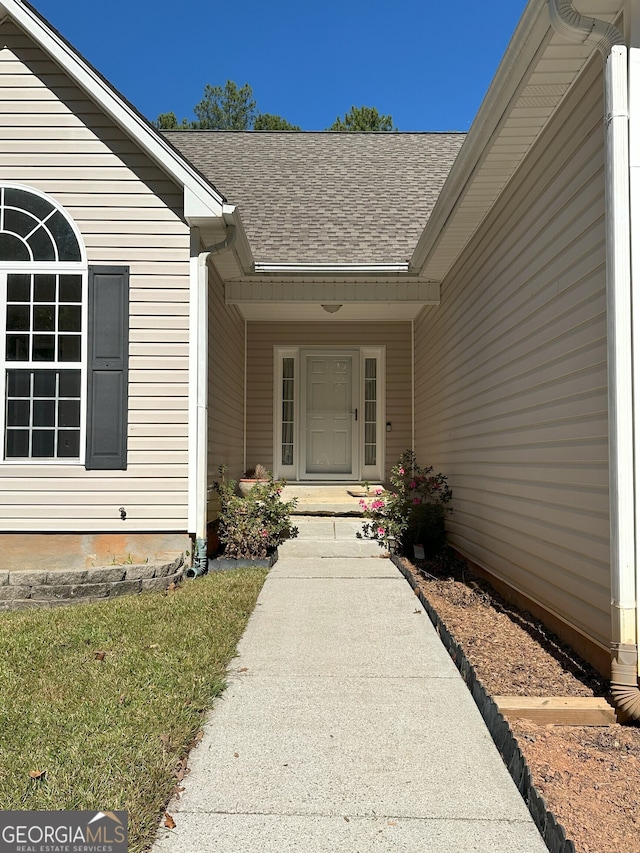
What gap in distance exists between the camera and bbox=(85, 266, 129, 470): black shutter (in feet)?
21.4

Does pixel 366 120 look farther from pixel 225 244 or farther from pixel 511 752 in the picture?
pixel 511 752

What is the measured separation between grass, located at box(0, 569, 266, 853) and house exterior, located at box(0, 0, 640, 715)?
1360 mm

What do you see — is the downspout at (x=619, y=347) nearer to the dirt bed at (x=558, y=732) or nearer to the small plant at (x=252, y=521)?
the dirt bed at (x=558, y=732)

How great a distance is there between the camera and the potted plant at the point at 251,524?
7.17 meters

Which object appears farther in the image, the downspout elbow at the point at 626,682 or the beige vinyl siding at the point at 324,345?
the beige vinyl siding at the point at 324,345

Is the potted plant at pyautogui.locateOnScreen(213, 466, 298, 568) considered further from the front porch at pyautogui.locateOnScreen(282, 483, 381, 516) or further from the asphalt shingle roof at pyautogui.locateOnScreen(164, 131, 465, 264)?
the asphalt shingle roof at pyautogui.locateOnScreen(164, 131, 465, 264)

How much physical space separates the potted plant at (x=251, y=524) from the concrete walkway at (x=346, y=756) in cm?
208

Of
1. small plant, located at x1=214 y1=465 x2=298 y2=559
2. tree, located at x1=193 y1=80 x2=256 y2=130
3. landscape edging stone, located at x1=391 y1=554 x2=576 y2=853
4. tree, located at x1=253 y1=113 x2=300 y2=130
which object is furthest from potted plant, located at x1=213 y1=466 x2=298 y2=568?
tree, located at x1=193 y1=80 x2=256 y2=130

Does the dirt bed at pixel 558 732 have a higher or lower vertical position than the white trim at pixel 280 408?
lower

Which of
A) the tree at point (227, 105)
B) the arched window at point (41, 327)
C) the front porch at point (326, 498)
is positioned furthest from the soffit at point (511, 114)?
the tree at point (227, 105)

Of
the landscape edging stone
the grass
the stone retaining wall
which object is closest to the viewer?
the landscape edging stone

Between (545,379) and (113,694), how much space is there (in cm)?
330

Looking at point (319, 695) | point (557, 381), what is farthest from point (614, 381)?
point (319, 695)

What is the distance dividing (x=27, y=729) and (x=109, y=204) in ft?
15.9
